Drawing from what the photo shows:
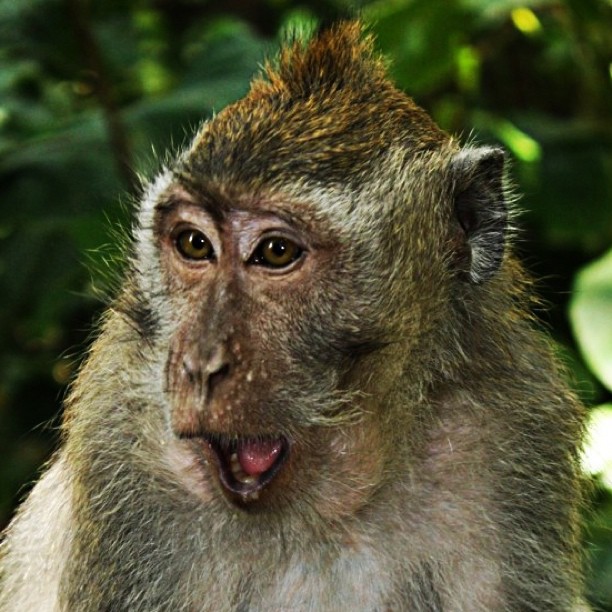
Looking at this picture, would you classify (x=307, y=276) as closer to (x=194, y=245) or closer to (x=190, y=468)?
(x=194, y=245)

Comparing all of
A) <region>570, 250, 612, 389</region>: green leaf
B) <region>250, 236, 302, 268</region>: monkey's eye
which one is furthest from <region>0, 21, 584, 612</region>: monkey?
<region>570, 250, 612, 389</region>: green leaf

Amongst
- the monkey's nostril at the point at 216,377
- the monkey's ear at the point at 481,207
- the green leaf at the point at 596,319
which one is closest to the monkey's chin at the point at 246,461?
the monkey's nostril at the point at 216,377

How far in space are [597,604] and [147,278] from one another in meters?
2.07

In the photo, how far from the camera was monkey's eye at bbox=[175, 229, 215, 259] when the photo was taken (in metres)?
3.14

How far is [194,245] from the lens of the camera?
3.17m

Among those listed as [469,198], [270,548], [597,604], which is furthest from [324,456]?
A: [597,604]

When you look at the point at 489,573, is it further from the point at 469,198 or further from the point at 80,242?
the point at 80,242

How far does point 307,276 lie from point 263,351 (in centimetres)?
25

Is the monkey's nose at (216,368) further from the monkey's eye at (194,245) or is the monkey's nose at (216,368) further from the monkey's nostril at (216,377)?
the monkey's eye at (194,245)

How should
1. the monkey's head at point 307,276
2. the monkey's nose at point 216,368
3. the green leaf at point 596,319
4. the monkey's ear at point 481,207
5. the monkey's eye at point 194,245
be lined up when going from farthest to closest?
the green leaf at point 596,319 → the monkey's ear at point 481,207 → the monkey's eye at point 194,245 → the monkey's head at point 307,276 → the monkey's nose at point 216,368

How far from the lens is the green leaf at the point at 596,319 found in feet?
13.7

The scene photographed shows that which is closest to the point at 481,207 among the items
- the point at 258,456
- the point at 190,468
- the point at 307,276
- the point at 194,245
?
the point at 307,276

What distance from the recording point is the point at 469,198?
3.35m

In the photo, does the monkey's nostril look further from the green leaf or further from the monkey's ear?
the green leaf
